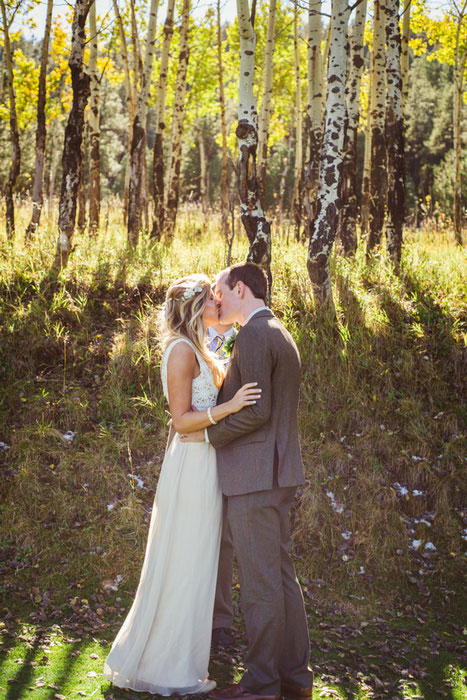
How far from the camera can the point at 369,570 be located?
5.52 meters

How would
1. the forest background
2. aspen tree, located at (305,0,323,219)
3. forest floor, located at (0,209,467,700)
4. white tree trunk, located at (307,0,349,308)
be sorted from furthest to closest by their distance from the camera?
aspen tree, located at (305,0,323,219) < white tree trunk, located at (307,0,349,308) < the forest background < forest floor, located at (0,209,467,700)

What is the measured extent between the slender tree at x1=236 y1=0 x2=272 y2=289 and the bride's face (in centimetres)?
374

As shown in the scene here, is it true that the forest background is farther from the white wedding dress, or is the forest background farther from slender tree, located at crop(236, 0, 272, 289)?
the white wedding dress

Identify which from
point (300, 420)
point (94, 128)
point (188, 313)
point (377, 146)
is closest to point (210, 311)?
point (188, 313)

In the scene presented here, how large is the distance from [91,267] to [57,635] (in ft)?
18.4

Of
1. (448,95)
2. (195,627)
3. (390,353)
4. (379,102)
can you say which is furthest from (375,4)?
(448,95)

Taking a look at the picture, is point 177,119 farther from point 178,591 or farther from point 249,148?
point 178,591

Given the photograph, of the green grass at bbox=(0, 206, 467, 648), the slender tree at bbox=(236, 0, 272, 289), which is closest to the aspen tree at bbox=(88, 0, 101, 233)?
the green grass at bbox=(0, 206, 467, 648)

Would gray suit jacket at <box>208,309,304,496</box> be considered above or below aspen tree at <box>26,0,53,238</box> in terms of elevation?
below

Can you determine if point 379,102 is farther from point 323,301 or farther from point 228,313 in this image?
point 228,313

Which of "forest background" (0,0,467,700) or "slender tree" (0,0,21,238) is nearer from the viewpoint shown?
"forest background" (0,0,467,700)

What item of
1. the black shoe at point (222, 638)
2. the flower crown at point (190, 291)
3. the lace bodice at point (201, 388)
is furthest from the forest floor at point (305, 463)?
the flower crown at point (190, 291)

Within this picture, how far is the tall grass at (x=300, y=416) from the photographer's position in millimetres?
5609

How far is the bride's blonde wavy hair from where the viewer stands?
3.93 meters
